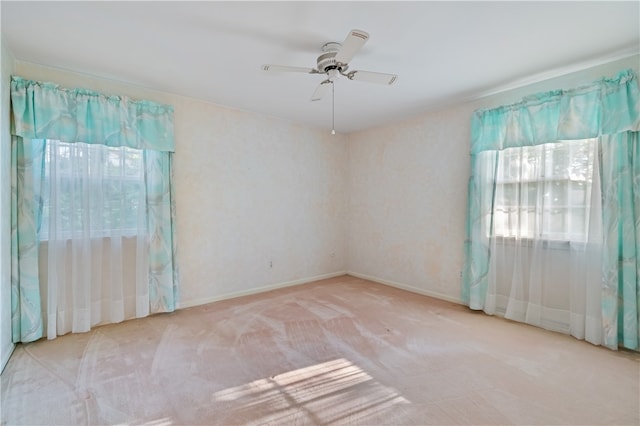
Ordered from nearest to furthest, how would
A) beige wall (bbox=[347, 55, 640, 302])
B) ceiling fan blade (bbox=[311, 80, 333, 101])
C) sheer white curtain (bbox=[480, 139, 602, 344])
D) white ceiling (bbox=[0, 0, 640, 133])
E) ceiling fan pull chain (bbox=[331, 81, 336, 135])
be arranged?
white ceiling (bbox=[0, 0, 640, 133]) → ceiling fan blade (bbox=[311, 80, 333, 101]) → sheer white curtain (bbox=[480, 139, 602, 344]) → ceiling fan pull chain (bbox=[331, 81, 336, 135]) → beige wall (bbox=[347, 55, 640, 302])

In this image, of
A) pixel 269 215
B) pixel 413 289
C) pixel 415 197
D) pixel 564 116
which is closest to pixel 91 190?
pixel 269 215

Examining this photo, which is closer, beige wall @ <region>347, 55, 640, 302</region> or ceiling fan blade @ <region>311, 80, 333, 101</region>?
ceiling fan blade @ <region>311, 80, 333, 101</region>

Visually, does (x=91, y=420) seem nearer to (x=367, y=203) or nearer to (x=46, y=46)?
(x=46, y=46)

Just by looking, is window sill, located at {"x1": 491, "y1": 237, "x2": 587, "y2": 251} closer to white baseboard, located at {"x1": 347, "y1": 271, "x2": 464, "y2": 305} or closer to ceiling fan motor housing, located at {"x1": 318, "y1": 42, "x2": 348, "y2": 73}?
white baseboard, located at {"x1": 347, "y1": 271, "x2": 464, "y2": 305}

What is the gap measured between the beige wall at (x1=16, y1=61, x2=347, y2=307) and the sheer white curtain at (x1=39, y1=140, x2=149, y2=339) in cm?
48

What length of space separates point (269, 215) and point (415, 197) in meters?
2.18

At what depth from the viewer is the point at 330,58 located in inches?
90.5

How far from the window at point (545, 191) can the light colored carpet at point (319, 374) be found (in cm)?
102

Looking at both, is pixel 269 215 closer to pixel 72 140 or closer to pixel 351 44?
pixel 72 140

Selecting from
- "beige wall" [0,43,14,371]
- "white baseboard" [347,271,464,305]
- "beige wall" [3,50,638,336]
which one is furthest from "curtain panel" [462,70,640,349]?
"beige wall" [0,43,14,371]

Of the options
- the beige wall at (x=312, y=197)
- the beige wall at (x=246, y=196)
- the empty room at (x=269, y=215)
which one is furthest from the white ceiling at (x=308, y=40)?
the beige wall at (x=246, y=196)

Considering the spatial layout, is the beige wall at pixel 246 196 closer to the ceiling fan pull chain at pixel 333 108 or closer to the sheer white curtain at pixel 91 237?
the ceiling fan pull chain at pixel 333 108

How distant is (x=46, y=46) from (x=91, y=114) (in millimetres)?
635

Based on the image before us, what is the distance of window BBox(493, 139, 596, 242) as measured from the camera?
2.74 m
